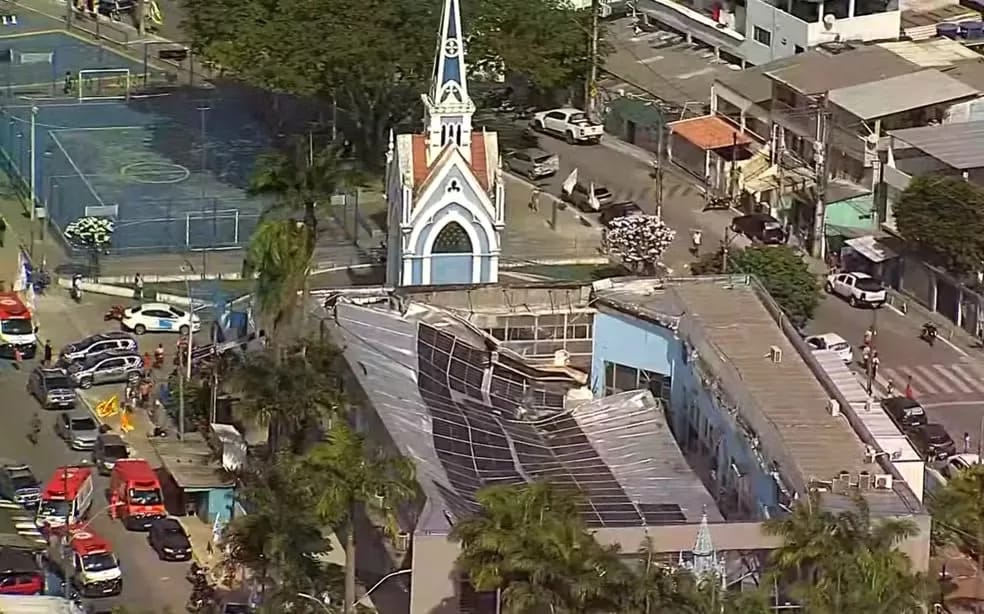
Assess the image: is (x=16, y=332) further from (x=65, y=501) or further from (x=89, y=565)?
(x=89, y=565)

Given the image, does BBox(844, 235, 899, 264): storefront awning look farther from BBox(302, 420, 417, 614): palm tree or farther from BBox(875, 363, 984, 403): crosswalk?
BBox(302, 420, 417, 614): palm tree

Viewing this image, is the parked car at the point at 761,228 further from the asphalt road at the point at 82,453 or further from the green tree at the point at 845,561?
the green tree at the point at 845,561

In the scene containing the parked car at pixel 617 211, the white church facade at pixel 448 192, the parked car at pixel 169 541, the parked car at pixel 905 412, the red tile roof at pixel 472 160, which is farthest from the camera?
the parked car at pixel 617 211

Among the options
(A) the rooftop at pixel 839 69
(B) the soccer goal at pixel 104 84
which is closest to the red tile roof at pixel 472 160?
(A) the rooftop at pixel 839 69

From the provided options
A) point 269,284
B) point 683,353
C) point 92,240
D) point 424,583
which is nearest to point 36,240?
point 92,240

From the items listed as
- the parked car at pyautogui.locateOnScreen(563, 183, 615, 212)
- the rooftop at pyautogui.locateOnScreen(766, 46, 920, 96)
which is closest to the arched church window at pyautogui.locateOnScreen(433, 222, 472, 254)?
the parked car at pyautogui.locateOnScreen(563, 183, 615, 212)

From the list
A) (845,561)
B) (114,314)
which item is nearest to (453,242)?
(114,314)
